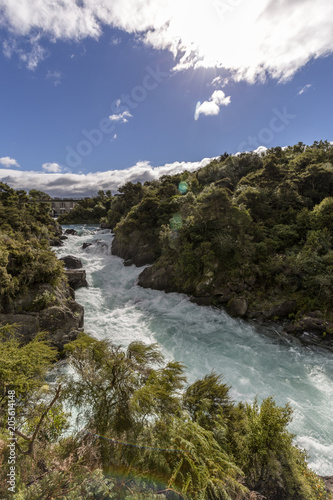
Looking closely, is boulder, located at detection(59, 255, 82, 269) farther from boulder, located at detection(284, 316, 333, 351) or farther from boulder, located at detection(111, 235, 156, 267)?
boulder, located at detection(284, 316, 333, 351)

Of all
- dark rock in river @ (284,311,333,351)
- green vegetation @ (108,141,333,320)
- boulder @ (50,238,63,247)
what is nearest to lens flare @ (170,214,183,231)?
green vegetation @ (108,141,333,320)

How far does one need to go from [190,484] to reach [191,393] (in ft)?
6.40

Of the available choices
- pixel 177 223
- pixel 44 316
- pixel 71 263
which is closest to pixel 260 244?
pixel 177 223

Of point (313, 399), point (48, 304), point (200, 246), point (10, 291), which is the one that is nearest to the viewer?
point (313, 399)

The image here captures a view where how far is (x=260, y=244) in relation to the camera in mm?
17750

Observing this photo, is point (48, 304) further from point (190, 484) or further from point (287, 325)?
point (287, 325)

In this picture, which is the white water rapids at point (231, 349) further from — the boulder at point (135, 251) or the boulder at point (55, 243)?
the boulder at point (55, 243)

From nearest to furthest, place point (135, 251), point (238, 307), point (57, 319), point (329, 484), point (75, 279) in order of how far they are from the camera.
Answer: point (329, 484) < point (57, 319) < point (238, 307) < point (75, 279) < point (135, 251)

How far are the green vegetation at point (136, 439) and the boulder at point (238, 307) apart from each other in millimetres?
9774

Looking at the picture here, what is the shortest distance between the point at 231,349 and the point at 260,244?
9.61 m

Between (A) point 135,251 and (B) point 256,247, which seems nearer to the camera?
(B) point 256,247

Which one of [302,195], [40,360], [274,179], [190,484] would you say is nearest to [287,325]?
[190,484]

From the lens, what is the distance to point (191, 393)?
5551 mm

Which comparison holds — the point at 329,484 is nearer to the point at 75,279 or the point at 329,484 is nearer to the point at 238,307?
the point at 238,307
